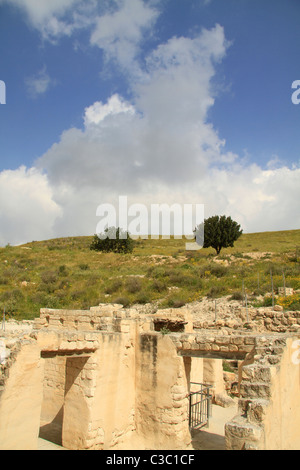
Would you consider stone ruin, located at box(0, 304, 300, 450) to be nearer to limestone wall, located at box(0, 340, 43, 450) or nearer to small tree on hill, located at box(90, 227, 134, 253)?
limestone wall, located at box(0, 340, 43, 450)

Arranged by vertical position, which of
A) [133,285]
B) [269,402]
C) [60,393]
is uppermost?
[133,285]

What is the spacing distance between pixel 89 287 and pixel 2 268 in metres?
9.97

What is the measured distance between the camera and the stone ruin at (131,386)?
6.34m

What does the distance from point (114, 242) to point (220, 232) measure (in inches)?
521

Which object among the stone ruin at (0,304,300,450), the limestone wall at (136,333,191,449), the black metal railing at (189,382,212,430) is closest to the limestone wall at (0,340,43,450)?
the stone ruin at (0,304,300,450)

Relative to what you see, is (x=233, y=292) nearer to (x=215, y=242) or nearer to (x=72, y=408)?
(x=72, y=408)

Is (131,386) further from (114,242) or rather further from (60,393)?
(114,242)

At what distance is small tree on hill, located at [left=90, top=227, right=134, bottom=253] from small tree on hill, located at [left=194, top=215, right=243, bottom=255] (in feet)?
32.0

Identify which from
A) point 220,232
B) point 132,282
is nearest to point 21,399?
point 132,282

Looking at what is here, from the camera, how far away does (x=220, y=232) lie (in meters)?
41.6

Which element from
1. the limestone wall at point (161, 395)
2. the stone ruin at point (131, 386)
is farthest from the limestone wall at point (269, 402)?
the limestone wall at point (161, 395)

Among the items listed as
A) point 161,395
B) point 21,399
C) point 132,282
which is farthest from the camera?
point 132,282

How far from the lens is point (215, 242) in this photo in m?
41.9

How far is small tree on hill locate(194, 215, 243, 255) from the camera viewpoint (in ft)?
137
